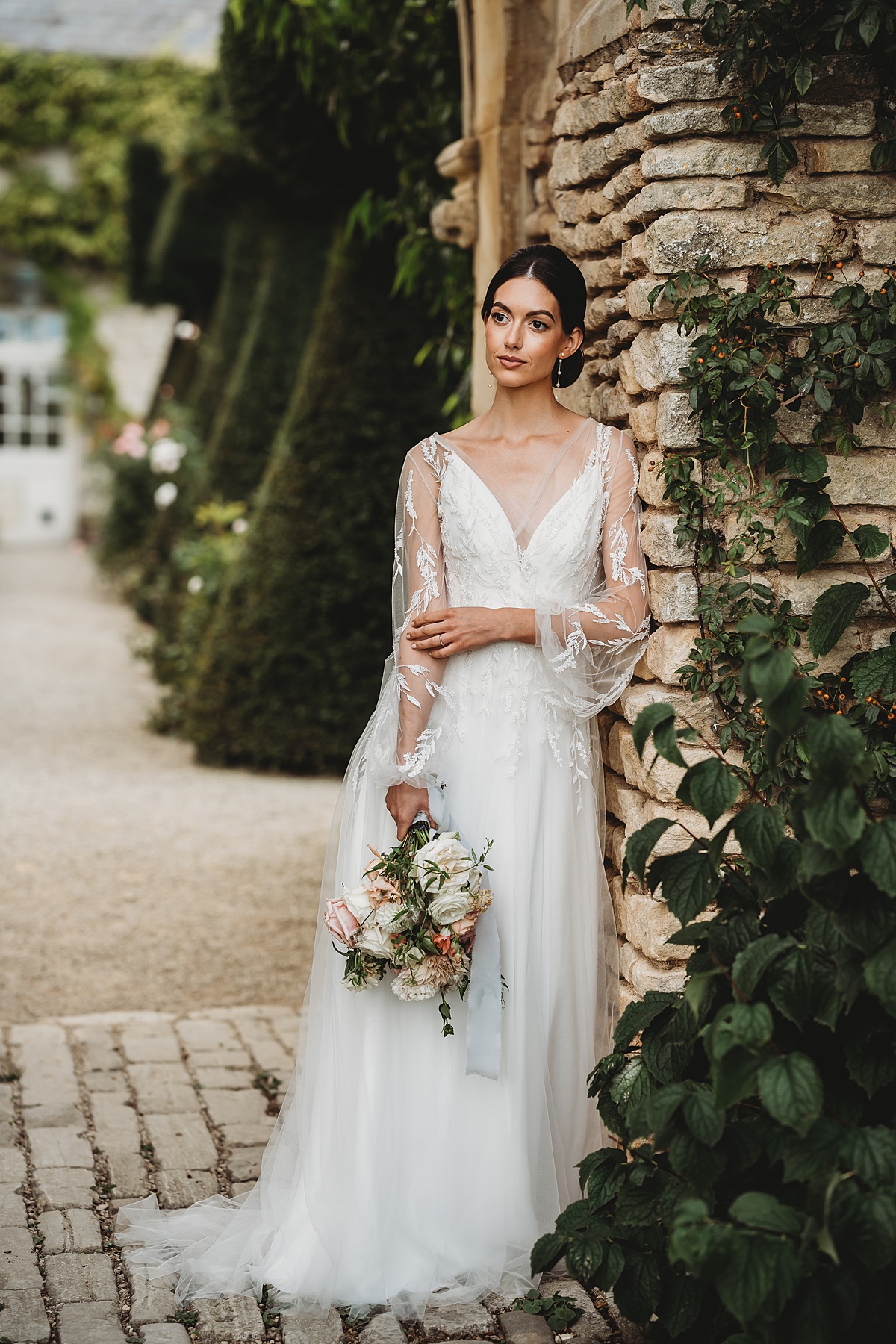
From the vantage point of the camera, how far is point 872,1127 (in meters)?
1.97

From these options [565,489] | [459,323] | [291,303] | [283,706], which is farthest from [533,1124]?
[291,303]

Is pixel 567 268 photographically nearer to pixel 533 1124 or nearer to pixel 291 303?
pixel 533 1124

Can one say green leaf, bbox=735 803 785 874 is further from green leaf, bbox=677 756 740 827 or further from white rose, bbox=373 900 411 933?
white rose, bbox=373 900 411 933

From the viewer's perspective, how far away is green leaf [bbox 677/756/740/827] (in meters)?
2.09

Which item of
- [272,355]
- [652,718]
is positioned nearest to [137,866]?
[652,718]

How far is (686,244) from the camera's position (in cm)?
274

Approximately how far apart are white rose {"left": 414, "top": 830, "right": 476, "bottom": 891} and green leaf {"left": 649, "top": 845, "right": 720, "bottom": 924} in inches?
18.5

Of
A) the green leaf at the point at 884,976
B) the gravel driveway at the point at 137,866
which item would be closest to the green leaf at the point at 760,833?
the green leaf at the point at 884,976

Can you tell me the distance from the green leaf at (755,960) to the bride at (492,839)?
0.81 meters

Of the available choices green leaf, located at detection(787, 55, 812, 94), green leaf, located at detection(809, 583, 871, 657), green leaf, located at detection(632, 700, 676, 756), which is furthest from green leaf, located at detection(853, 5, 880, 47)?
green leaf, located at detection(632, 700, 676, 756)

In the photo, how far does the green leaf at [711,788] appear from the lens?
2.09m

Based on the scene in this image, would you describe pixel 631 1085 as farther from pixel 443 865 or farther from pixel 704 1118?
pixel 443 865

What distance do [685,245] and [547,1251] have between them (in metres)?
1.92

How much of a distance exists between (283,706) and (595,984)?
4.93 m
